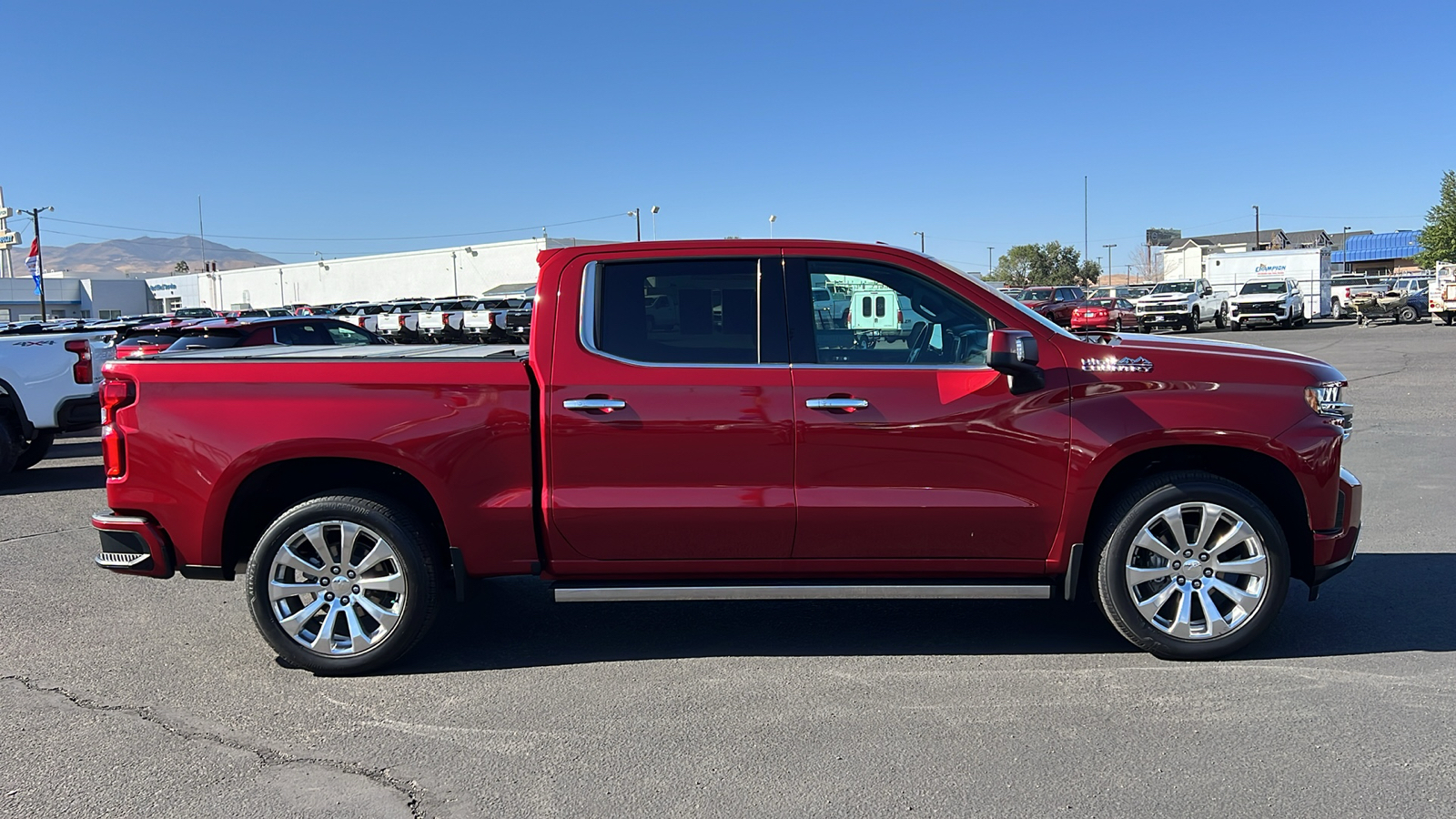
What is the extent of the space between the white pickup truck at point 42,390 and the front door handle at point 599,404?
7.59 meters

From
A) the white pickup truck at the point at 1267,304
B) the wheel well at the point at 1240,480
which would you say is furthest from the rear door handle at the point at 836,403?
the white pickup truck at the point at 1267,304

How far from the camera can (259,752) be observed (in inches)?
160

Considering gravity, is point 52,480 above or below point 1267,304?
below

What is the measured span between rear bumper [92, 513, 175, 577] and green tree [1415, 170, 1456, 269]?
2738 inches

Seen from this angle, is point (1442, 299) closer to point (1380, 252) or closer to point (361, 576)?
point (361, 576)

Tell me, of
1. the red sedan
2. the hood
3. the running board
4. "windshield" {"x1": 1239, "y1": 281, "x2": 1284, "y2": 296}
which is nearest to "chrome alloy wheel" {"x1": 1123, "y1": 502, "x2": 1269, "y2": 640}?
the running board

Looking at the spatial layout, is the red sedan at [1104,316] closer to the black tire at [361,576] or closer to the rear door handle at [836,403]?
the rear door handle at [836,403]

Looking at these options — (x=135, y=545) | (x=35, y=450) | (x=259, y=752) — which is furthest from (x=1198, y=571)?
(x=35, y=450)

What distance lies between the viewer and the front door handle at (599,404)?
4668mm

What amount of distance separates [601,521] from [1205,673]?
8.68ft

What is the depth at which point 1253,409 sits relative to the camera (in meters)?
4.70

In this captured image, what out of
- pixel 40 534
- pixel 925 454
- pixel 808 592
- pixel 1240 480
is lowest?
pixel 40 534

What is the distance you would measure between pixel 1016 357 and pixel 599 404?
172 centimetres

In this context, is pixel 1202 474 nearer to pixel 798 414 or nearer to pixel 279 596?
pixel 798 414
